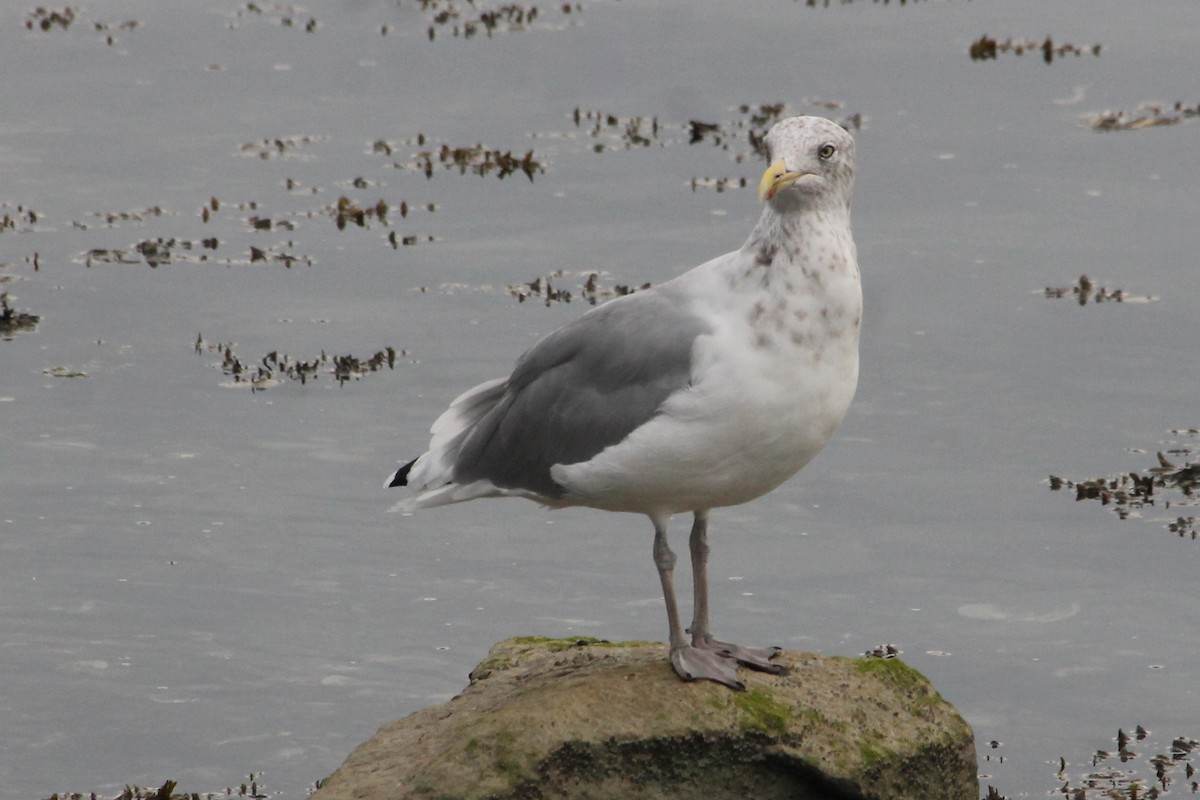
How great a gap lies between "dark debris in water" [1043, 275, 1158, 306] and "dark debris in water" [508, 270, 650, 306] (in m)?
4.07

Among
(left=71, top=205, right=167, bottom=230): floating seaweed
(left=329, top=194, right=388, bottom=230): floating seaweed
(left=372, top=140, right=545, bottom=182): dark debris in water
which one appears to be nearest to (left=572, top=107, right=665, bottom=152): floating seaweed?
(left=372, top=140, right=545, bottom=182): dark debris in water

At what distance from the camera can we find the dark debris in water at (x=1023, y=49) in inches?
1209

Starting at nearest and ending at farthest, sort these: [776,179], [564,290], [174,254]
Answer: [776,179]
[564,290]
[174,254]

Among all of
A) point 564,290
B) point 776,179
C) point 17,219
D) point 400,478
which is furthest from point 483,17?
point 776,179

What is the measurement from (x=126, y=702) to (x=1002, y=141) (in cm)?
1597

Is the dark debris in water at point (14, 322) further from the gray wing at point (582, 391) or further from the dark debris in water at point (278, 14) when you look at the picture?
the dark debris in water at point (278, 14)

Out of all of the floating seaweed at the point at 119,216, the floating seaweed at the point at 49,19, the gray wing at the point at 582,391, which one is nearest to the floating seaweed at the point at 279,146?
the floating seaweed at the point at 119,216

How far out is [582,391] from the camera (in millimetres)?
10312

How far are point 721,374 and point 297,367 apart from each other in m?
10.5

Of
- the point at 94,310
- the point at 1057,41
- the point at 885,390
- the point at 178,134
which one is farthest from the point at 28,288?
the point at 1057,41

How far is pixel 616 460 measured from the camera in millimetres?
9852

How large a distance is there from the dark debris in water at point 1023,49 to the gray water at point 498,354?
0.21 meters

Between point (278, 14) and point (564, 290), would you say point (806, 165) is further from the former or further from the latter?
point (278, 14)

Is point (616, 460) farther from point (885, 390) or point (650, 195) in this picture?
point (650, 195)
